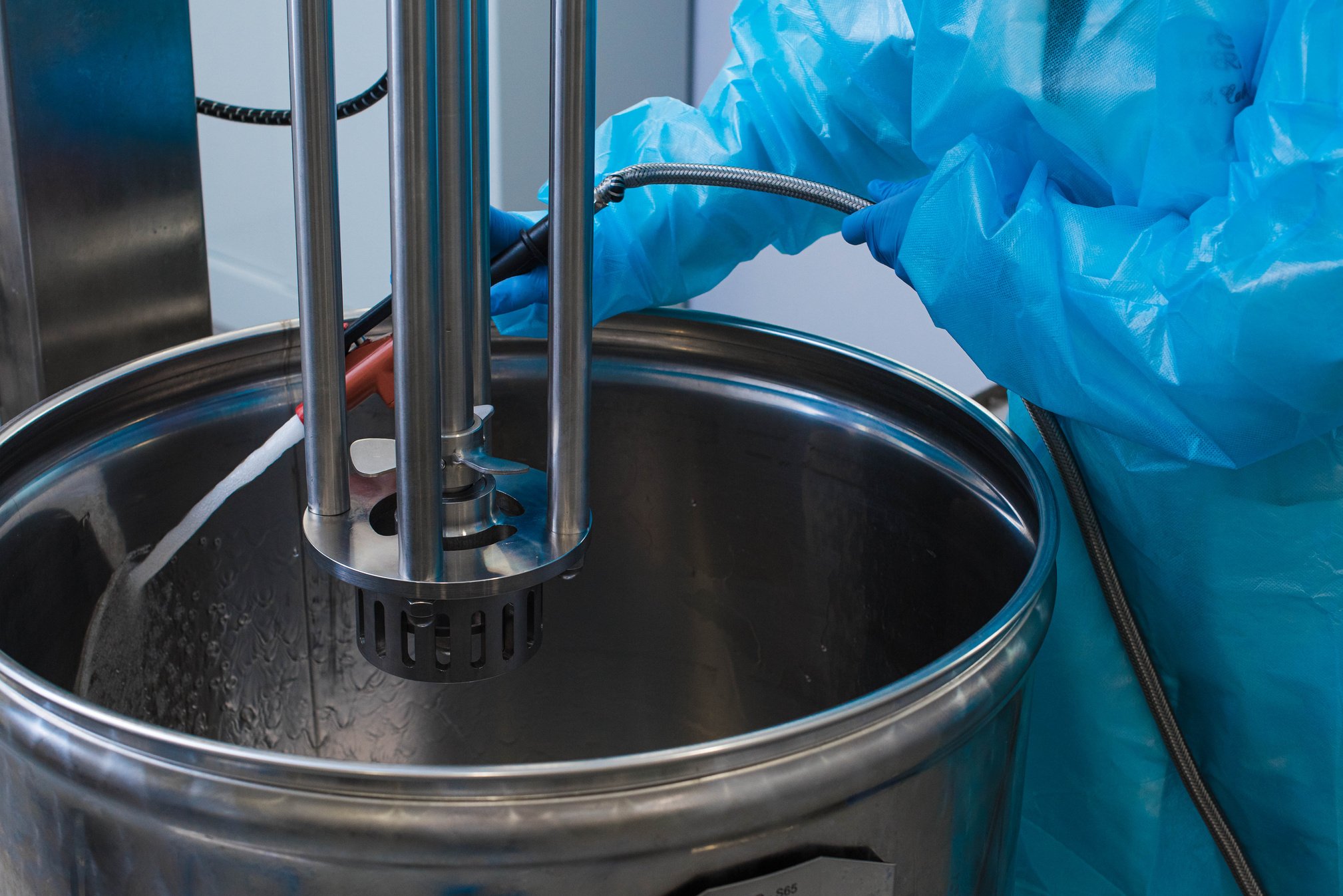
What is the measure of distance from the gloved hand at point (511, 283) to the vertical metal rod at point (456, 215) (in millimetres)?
236

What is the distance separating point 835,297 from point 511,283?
131cm

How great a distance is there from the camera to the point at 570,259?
0.47 meters

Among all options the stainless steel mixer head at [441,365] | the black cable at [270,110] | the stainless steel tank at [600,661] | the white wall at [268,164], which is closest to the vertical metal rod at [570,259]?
the stainless steel mixer head at [441,365]

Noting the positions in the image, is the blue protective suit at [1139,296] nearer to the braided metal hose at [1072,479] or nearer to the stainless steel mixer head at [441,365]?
the braided metal hose at [1072,479]

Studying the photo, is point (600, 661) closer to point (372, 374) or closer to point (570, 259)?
point (372, 374)

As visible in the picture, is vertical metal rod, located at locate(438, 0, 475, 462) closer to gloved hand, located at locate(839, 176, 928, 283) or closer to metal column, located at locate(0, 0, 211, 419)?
gloved hand, located at locate(839, 176, 928, 283)

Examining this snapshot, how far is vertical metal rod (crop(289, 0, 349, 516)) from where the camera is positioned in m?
0.42

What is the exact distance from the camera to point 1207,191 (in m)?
0.55

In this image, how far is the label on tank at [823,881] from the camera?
1.28ft

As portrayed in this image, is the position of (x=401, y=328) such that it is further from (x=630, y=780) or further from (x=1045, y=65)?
(x=1045, y=65)

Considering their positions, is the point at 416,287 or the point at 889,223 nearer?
the point at 416,287

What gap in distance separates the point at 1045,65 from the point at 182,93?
52 cm

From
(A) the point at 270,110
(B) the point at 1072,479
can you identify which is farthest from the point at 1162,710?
(A) the point at 270,110

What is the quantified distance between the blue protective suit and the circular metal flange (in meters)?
0.24
